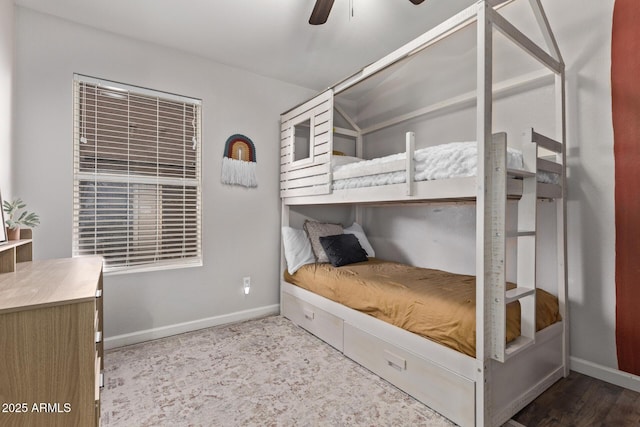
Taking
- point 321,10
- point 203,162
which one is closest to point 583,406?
point 321,10

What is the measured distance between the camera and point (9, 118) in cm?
199

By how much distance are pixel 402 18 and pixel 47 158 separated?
2.82m

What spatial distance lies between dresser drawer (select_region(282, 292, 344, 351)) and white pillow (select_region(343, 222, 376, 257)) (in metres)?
0.97

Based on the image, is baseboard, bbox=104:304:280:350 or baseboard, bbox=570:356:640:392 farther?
baseboard, bbox=104:304:280:350

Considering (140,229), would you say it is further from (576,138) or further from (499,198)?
(576,138)

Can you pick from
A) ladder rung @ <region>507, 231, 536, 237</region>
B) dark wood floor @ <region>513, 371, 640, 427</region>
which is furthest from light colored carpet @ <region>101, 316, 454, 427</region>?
ladder rung @ <region>507, 231, 536, 237</region>

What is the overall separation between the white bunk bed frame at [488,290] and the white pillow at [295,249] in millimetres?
738

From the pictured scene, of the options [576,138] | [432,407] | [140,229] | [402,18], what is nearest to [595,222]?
[576,138]

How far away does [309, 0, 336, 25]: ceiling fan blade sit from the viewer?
68.7 inches

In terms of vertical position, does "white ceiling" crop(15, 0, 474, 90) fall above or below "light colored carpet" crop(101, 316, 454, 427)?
above

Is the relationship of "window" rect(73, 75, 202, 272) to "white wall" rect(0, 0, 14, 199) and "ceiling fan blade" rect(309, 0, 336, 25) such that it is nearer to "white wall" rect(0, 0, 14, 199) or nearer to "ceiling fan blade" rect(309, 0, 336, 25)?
"white wall" rect(0, 0, 14, 199)

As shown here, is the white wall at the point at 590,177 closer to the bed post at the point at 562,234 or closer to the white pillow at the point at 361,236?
the bed post at the point at 562,234

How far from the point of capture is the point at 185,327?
2752mm

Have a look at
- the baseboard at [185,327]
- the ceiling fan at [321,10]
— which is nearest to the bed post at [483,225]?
the ceiling fan at [321,10]
